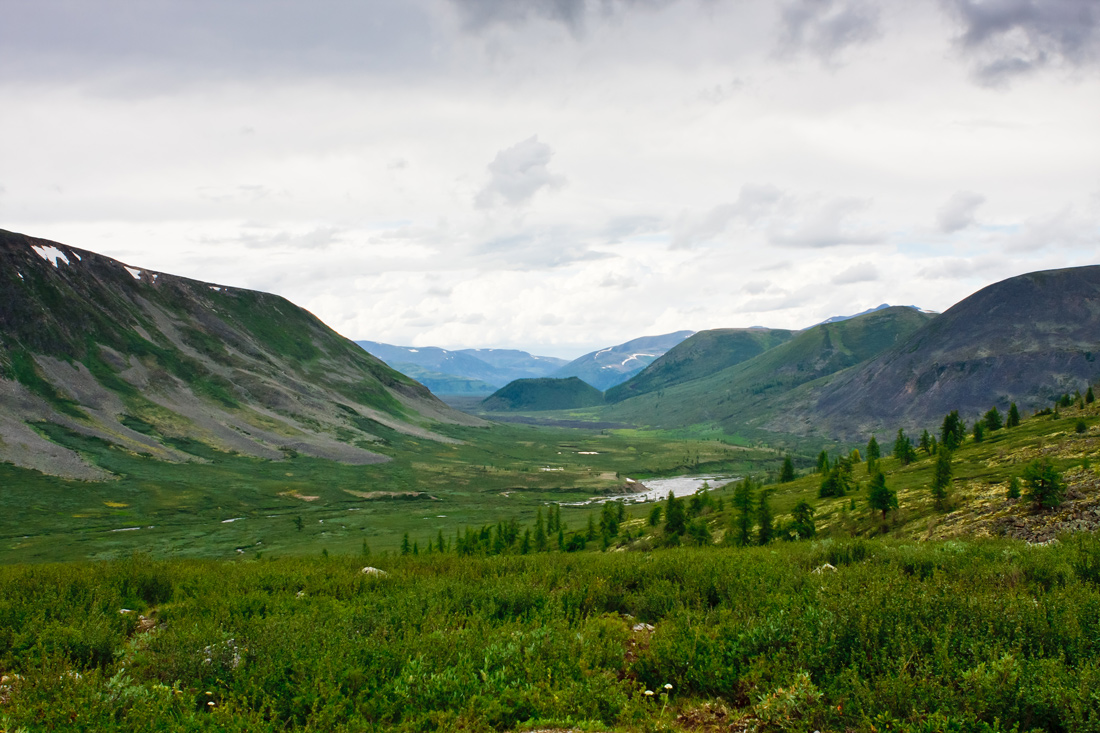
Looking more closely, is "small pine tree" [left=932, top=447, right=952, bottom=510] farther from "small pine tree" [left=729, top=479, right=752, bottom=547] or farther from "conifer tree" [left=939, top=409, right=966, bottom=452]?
"conifer tree" [left=939, top=409, right=966, bottom=452]

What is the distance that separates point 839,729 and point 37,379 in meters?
215

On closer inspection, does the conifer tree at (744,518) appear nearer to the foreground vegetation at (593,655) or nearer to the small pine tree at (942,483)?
the small pine tree at (942,483)

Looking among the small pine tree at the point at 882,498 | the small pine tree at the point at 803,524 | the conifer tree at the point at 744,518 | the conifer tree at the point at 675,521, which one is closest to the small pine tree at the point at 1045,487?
the small pine tree at the point at 882,498

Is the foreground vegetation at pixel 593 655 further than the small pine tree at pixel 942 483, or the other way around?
the small pine tree at pixel 942 483

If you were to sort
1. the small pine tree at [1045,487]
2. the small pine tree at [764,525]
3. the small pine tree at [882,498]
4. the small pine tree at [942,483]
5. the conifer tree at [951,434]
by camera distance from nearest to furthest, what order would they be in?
the small pine tree at [1045,487] → the small pine tree at [942,483] → the small pine tree at [882,498] → the small pine tree at [764,525] → the conifer tree at [951,434]

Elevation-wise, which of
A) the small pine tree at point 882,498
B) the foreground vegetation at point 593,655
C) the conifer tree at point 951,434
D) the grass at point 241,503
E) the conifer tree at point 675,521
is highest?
the foreground vegetation at point 593,655

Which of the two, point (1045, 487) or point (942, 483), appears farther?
point (942, 483)

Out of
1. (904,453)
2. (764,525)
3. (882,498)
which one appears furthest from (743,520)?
(904,453)

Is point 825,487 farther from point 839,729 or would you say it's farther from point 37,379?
point 37,379

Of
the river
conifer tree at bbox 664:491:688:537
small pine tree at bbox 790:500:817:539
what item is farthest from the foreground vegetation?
the river

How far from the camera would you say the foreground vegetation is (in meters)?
7.88

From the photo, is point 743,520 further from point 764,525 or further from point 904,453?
point 904,453

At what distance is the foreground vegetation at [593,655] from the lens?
7.88m

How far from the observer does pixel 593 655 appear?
1006cm
